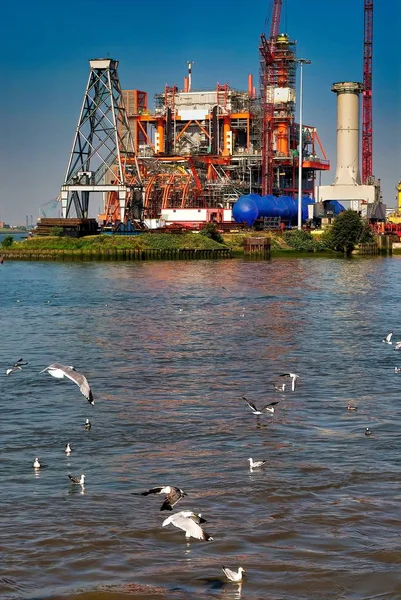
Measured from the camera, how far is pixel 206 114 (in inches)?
5571

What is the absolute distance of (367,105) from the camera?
14112 cm

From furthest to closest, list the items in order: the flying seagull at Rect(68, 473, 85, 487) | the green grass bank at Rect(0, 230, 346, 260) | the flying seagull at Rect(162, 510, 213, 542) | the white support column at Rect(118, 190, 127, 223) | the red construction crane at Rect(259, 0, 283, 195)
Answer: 1. the red construction crane at Rect(259, 0, 283, 195)
2. the white support column at Rect(118, 190, 127, 223)
3. the green grass bank at Rect(0, 230, 346, 260)
4. the flying seagull at Rect(68, 473, 85, 487)
5. the flying seagull at Rect(162, 510, 213, 542)

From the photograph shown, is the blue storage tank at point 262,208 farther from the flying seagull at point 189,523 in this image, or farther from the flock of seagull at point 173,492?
the flying seagull at point 189,523

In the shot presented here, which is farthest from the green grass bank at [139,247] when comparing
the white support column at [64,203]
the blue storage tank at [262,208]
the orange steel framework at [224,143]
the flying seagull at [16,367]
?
the flying seagull at [16,367]

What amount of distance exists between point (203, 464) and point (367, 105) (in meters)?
128

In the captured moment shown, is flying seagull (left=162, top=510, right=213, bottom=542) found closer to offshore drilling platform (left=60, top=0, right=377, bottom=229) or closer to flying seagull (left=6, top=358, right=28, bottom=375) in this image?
flying seagull (left=6, top=358, right=28, bottom=375)

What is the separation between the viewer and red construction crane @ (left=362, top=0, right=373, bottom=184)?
140 metres

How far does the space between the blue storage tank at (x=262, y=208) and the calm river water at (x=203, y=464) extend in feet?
271

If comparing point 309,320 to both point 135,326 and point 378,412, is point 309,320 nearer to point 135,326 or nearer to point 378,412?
point 135,326

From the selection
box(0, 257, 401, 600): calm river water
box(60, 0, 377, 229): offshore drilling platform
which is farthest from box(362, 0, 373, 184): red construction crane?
box(0, 257, 401, 600): calm river water

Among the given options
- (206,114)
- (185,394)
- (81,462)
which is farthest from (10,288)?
(206,114)

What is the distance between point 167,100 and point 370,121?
93.5 ft

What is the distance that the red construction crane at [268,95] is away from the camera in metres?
135

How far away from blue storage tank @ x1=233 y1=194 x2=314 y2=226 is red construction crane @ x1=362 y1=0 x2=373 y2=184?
548 inches
